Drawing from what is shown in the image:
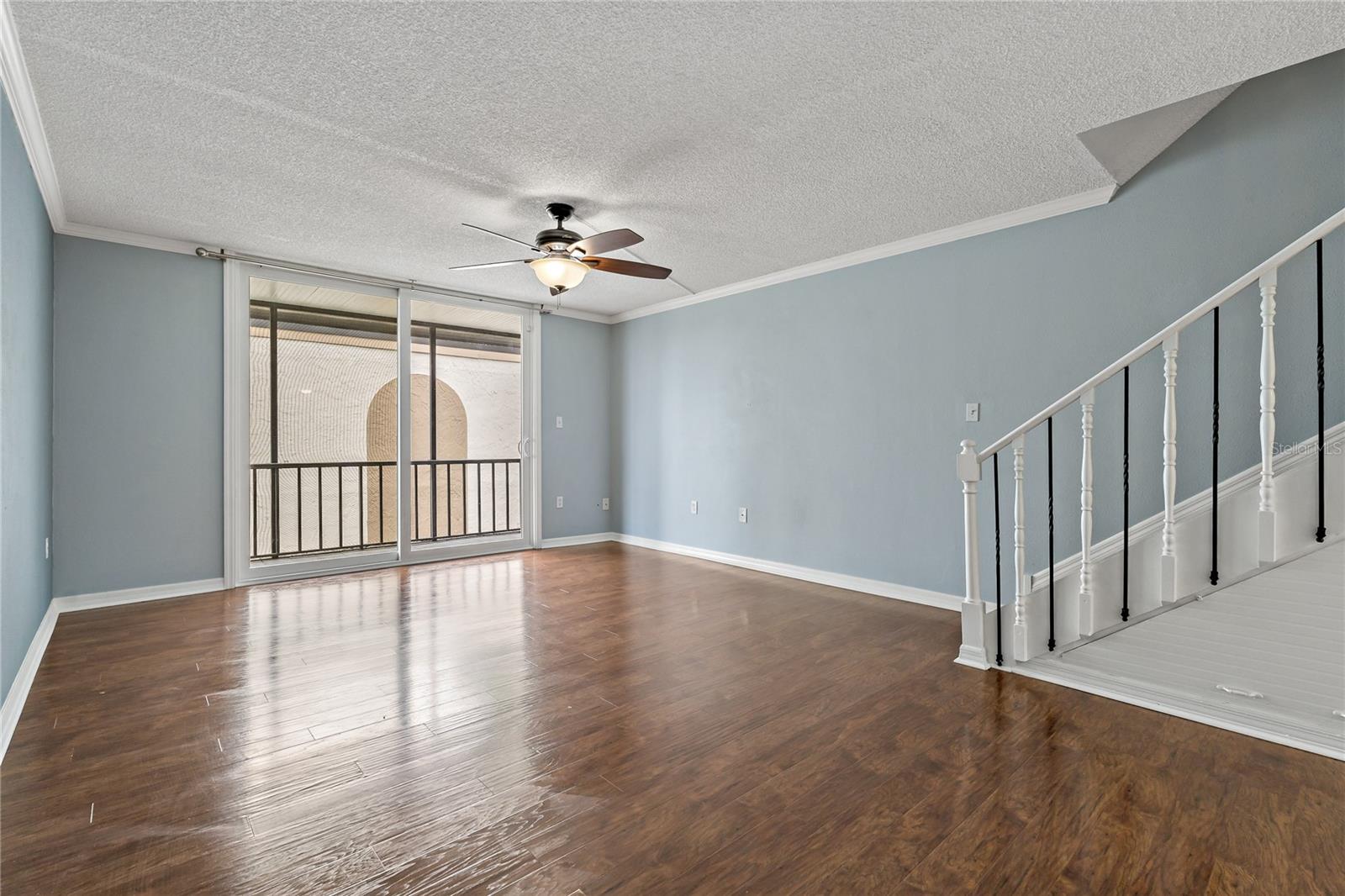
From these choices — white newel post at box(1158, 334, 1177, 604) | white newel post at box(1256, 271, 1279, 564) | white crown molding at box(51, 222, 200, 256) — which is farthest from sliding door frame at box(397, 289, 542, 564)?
white newel post at box(1256, 271, 1279, 564)

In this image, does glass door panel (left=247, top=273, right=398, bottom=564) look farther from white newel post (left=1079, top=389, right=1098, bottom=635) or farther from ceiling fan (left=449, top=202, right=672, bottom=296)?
white newel post (left=1079, top=389, right=1098, bottom=635)

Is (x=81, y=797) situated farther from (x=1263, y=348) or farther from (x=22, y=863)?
(x=1263, y=348)

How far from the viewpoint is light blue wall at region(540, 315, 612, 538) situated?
625 cm

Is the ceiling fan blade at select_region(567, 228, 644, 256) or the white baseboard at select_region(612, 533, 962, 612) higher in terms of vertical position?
the ceiling fan blade at select_region(567, 228, 644, 256)

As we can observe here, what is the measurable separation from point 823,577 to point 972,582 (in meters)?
1.73

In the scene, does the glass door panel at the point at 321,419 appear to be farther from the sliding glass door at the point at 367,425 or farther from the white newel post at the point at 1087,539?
the white newel post at the point at 1087,539

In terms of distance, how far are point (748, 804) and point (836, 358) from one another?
342 centimetres

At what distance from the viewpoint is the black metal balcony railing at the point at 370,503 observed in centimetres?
543

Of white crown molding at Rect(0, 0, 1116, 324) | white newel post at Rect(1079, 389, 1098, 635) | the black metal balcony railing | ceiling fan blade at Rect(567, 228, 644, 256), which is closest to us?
white crown molding at Rect(0, 0, 1116, 324)

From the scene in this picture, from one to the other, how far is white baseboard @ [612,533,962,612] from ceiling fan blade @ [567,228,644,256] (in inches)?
111

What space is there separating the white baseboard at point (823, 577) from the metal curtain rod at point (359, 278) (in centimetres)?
270

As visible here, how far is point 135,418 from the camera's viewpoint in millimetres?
4129

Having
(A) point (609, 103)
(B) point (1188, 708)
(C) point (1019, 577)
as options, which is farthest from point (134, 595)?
(B) point (1188, 708)
